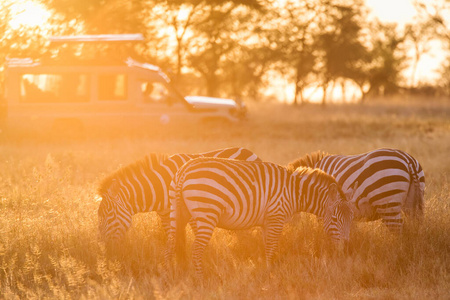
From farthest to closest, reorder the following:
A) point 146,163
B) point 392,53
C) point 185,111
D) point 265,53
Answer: point 392,53 < point 265,53 < point 185,111 < point 146,163

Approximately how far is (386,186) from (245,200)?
186 cm

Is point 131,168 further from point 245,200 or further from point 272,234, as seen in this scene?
point 272,234

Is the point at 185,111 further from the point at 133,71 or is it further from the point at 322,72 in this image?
the point at 322,72

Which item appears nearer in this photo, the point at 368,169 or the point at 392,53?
the point at 368,169

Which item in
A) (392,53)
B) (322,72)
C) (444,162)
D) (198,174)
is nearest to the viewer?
(198,174)

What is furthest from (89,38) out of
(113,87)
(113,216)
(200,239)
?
(200,239)

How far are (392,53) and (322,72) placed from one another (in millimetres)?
13531

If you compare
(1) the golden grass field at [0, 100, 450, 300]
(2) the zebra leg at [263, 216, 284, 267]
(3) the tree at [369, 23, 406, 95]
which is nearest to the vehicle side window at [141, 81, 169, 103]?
(1) the golden grass field at [0, 100, 450, 300]

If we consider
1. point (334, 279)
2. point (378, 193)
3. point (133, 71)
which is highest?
point (133, 71)

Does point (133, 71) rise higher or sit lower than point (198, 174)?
higher

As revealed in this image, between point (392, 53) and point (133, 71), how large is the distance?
38.8 meters

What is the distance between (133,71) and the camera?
1752 cm

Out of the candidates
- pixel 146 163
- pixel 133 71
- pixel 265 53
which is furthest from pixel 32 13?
pixel 265 53

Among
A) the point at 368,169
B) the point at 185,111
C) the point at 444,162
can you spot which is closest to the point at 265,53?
the point at 185,111
